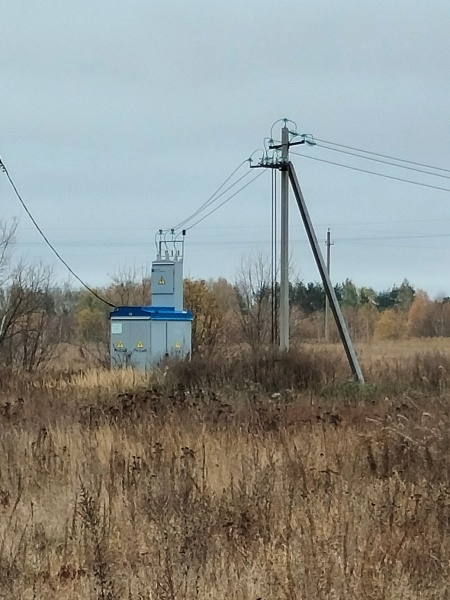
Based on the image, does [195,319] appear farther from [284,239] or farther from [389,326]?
[389,326]

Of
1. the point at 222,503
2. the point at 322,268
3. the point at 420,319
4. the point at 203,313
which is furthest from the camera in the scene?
the point at 420,319

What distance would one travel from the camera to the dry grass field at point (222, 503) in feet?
14.9

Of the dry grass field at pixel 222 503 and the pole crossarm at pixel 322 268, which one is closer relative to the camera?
the dry grass field at pixel 222 503

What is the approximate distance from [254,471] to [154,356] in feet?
48.3

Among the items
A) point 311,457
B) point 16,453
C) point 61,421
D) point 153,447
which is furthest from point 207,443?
point 61,421

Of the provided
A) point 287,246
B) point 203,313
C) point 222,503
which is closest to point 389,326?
point 203,313

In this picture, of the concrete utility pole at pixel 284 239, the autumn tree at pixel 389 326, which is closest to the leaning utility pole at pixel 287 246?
the concrete utility pole at pixel 284 239

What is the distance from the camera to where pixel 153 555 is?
5.07m

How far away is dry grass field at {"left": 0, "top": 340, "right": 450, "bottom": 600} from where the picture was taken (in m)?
4.53

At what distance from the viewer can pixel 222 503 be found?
6.18 metres

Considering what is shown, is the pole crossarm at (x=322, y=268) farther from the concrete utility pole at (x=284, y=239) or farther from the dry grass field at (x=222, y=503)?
the dry grass field at (x=222, y=503)

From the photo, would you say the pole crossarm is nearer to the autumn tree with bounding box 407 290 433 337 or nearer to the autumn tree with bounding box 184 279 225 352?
the autumn tree with bounding box 184 279 225 352

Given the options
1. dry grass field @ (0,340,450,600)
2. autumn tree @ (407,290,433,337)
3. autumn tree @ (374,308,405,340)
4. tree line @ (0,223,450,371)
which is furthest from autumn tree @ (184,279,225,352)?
autumn tree @ (407,290,433,337)

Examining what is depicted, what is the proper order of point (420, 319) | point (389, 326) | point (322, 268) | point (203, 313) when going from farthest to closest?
point (420, 319)
point (389, 326)
point (203, 313)
point (322, 268)
